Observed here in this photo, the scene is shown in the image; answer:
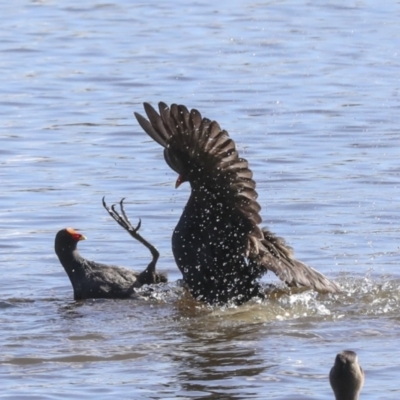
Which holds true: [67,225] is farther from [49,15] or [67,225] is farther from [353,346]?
[49,15]

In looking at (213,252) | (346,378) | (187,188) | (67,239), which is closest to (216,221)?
(213,252)

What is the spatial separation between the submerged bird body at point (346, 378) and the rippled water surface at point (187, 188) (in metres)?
1.21

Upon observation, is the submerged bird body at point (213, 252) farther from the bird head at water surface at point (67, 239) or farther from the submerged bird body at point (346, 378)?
the submerged bird body at point (346, 378)

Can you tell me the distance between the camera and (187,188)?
1166 cm

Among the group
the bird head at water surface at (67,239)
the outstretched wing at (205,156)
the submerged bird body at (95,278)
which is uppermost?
the outstretched wing at (205,156)

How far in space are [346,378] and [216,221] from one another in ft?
9.98

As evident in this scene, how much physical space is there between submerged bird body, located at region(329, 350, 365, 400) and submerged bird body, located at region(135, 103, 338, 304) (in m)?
2.80

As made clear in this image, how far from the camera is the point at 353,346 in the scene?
765 centimetres

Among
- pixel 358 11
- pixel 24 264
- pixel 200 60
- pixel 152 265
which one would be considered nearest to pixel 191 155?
pixel 152 265

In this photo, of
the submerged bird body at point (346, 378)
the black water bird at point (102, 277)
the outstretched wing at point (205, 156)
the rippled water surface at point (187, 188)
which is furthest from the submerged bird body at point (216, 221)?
the submerged bird body at point (346, 378)

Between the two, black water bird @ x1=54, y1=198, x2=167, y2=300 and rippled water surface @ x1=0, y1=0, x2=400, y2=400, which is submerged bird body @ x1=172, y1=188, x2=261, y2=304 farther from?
black water bird @ x1=54, y1=198, x2=167, y2=300

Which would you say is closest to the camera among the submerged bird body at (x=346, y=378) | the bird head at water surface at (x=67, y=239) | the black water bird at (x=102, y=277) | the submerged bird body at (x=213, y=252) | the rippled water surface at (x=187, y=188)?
the submerged bird body at (x=346, y=378)

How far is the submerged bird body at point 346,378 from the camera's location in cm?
554

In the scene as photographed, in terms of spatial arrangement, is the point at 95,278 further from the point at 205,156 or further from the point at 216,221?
the point at 205,156
